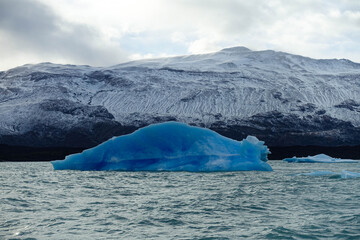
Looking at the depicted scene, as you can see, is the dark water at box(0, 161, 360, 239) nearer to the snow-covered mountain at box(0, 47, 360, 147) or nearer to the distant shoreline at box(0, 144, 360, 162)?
the distant shoreline at box(0, 144, 360, 162)

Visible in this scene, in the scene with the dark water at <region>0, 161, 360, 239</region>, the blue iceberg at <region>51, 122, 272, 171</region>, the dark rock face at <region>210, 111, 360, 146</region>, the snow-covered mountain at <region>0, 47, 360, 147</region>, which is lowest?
the dark water at <region>0, 161, 360, 239</region>

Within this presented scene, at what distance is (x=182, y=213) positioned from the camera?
1357 cm

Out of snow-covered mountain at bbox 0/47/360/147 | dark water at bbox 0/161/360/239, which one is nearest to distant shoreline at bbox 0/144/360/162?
snow-covered mountain at bbox 0/47/360/147

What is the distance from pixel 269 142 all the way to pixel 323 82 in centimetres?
4747

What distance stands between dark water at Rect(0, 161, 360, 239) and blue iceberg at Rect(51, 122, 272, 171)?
10.1 meters

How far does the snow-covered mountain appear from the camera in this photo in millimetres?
151500

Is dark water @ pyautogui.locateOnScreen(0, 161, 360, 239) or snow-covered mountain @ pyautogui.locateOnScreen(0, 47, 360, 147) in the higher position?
snow-covered mountain @ pyautogui.locateOnScreen(0, 47, 360, 147)

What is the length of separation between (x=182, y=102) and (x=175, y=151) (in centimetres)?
13391

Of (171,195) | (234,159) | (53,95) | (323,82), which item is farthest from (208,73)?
(171,195)

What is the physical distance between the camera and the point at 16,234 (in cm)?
1077

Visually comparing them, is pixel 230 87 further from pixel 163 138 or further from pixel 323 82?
pixel 163 138

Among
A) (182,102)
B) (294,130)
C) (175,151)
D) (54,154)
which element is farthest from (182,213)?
(182,102)

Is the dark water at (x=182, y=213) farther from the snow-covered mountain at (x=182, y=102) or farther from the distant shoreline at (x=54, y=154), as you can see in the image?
the snow-covered mountain at (x=182, y=102)

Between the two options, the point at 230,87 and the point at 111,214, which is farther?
the point at 230,87
